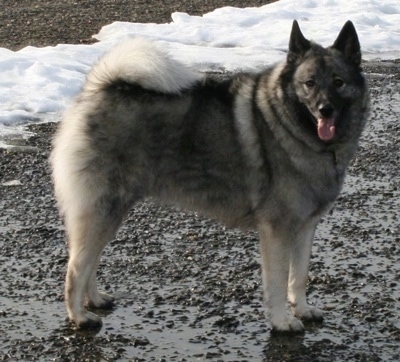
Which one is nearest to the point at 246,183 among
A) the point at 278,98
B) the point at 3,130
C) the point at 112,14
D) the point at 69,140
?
the point at 278,98

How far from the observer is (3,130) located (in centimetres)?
805

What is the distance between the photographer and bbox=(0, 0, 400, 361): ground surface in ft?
14.3

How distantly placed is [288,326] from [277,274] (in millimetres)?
265

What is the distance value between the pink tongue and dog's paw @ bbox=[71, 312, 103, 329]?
1.45m

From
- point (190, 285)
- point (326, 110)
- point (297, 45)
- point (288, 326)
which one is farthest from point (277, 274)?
point (297, 45)

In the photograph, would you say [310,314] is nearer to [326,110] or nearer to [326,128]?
[326,128]

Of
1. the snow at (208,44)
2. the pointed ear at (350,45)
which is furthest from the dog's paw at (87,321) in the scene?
the snow at (208,44)

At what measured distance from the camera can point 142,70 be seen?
4633 mm

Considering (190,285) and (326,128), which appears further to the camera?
(190,285)

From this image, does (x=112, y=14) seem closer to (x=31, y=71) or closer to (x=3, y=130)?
(x=31, y=71)

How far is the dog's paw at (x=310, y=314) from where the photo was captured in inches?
186

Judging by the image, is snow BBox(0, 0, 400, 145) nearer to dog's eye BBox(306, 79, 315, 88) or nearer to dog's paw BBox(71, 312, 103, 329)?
dog's eye BBox(306, 79, 315, 88)

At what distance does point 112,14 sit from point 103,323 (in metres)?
10.2

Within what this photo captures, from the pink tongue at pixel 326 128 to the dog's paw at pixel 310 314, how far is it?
2.94 feet
